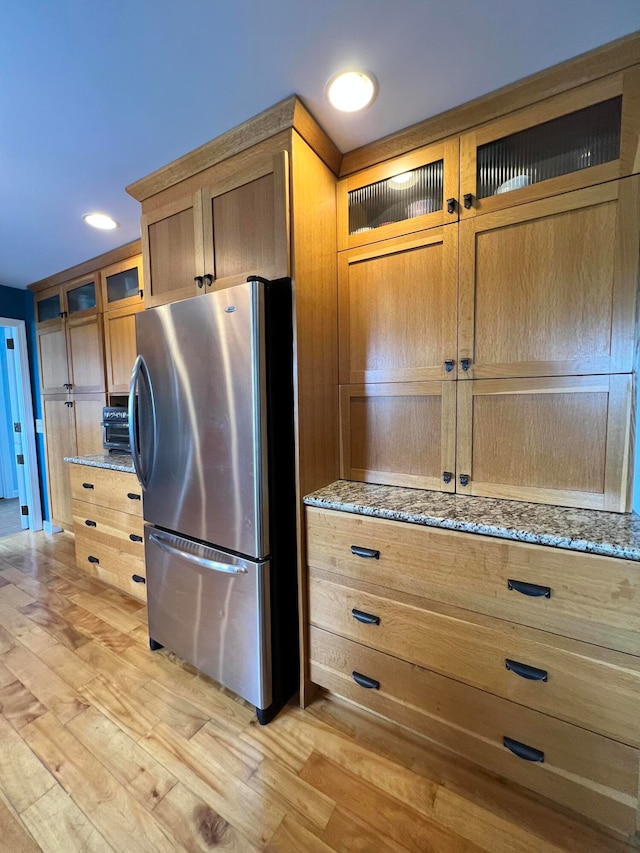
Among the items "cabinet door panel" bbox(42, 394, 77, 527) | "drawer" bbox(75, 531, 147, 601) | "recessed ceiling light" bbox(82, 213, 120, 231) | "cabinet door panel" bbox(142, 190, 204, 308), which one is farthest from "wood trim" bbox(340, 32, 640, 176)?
"cabinet door panel" bbox(42, 394, 77, 527)

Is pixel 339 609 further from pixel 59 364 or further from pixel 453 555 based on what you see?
pixel 59 364

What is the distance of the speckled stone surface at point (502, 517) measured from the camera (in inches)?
37.8

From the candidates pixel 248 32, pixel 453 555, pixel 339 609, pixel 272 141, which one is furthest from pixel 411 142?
pixel 339 609

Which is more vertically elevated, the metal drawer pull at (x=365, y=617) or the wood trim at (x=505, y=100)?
the wood trim at (x=505, y=100)

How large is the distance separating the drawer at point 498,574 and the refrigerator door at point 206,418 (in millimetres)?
352

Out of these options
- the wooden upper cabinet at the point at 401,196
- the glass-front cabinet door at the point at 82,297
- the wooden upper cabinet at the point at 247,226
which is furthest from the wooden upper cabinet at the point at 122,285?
the wooden upper cabinet at the point at 401,196

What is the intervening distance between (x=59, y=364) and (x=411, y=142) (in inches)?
130

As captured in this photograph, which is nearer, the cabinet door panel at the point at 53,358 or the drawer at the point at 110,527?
the drawer at the point at 110,527

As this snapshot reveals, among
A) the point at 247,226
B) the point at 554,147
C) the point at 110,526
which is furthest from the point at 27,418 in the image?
Answer: the point at 554,147

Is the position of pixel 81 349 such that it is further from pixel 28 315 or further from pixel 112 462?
pixel 112 462

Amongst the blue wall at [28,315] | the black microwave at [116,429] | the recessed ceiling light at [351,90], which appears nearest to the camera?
the recessed ceiling light at [351,90]

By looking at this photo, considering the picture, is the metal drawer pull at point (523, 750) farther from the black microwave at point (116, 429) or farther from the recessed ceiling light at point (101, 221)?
the recessed ceiling light at point (101, 221)

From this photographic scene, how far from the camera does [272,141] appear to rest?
1.32 meters

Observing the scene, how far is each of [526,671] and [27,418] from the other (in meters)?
4.41
